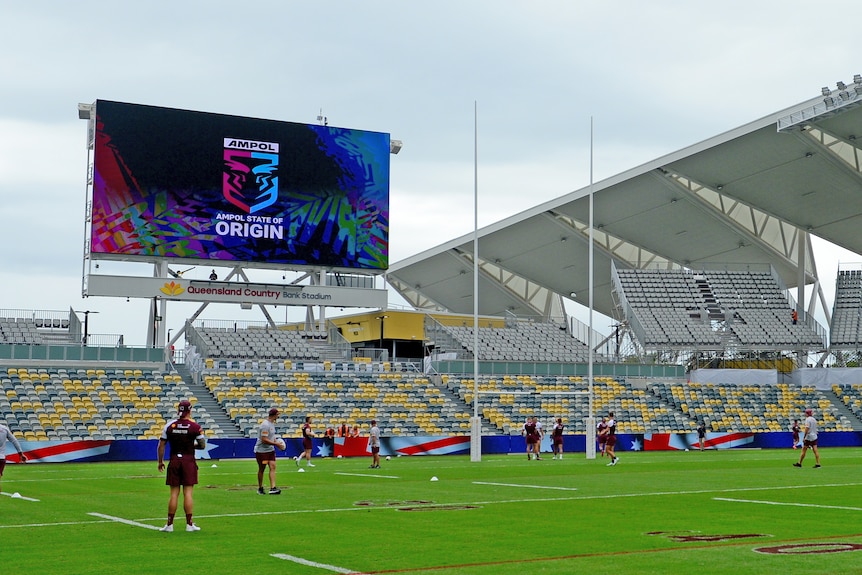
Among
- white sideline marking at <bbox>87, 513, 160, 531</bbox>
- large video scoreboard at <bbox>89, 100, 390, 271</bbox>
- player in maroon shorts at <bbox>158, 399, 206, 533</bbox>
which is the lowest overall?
white sideline marking at <bbox>87, 513, 160, 531</bbox>

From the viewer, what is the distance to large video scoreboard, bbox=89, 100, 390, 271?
4631 cm

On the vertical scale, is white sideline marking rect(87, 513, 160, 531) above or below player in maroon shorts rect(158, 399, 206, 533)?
below

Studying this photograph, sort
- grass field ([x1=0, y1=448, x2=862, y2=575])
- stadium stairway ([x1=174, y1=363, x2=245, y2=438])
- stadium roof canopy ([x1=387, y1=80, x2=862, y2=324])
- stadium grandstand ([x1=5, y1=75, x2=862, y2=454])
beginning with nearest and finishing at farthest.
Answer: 1. grass field ([x1=0, y1=448, x2=862, y2=575])
2. stadium stairway ([x1=174, y1=363, x2=245, y2=438])
3. stadium grandstand ([x1=5, y1=75, x2=862, y2=454])
4. stadium roof canopy ([x1=387, y1=80, x2=862, y2=324])

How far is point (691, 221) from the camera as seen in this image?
206 ft

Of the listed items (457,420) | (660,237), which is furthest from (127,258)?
(660,237)

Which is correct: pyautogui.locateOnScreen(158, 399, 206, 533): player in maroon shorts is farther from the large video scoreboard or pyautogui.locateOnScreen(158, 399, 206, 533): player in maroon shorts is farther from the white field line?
the large video scoreboard

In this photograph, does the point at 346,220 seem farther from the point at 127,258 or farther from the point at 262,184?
the point at 127,258

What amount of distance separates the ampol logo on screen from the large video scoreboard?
0.04 metres

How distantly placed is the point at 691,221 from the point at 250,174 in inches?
1049

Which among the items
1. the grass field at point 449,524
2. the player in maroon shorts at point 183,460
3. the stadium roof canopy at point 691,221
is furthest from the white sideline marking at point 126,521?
the stadium roof canopy at point 691,221

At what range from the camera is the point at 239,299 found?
1989 inches

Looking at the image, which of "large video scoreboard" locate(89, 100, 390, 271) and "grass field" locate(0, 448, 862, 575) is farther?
"large video scoreboard" locate(89, 100, 390, 271)

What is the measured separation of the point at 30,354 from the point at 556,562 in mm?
38994

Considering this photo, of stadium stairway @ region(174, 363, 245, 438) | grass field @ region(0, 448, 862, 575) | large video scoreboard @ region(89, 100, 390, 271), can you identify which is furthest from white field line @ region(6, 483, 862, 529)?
large video scoreboard @ region(89, 100, 390, 271)
